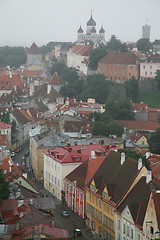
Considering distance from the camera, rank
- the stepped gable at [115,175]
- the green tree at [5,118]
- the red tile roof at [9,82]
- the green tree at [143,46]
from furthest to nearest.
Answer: the green tree at [143,46] < the red tile roof at [9,82] < the green tree at [5,118] < the stepped gable at [115,175]

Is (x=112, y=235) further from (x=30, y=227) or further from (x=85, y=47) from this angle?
(x=85, y=47)

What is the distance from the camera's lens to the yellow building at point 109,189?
35844 mm

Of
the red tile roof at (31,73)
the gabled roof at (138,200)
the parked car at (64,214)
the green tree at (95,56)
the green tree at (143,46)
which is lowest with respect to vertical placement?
the parked car at (64,214)

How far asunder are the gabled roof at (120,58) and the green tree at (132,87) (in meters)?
3.70

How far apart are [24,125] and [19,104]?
14816 millimetres

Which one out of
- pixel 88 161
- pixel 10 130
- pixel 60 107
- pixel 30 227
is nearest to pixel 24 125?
pixel 10 130

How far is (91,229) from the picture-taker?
129 feet

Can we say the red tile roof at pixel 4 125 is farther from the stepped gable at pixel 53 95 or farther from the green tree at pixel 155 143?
the stepped gable at pixel 53 95

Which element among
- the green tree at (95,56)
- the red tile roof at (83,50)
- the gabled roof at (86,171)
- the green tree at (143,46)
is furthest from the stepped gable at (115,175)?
the green tree at (143,46)

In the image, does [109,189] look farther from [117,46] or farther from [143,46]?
[143,46]

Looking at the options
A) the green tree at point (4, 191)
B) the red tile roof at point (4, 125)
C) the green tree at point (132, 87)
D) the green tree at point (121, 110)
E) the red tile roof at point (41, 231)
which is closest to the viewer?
the red tile roof at point (41, 231)

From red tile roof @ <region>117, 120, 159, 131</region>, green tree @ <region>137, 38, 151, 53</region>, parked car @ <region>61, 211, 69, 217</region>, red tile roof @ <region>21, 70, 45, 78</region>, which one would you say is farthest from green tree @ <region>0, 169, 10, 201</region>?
red tile roof @ <region>21, 70, 45, 78</region>

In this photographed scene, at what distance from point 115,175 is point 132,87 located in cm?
5296

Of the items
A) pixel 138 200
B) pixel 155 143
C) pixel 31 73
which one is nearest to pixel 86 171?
pixel 138 200
